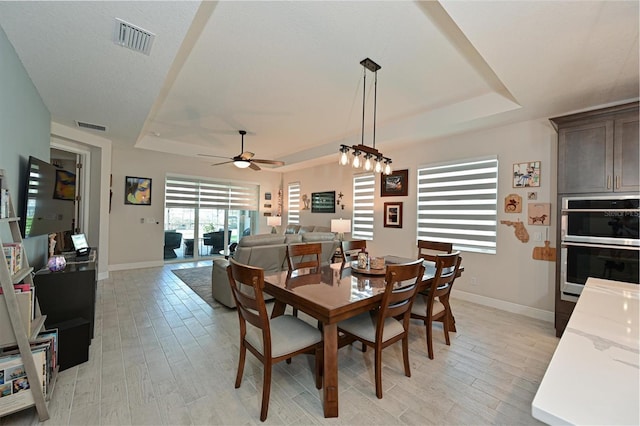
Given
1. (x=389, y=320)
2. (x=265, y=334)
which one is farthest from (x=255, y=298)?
(x=389, y=320)

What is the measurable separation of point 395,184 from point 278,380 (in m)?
3.85

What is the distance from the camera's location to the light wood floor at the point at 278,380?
1.77 metres

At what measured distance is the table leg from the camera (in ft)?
5.78

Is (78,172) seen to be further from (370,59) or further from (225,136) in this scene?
(370,59)

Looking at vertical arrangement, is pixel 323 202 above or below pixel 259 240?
above

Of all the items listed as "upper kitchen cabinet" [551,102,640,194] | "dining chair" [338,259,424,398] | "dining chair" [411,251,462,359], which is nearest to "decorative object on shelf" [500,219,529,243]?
"upper kitchen cabinet" [551,102,640,194]

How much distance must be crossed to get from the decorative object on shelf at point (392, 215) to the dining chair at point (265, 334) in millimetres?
3334

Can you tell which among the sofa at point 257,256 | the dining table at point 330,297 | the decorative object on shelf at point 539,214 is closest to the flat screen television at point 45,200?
the sofa at point 257,256

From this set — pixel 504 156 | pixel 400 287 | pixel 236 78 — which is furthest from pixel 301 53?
pixel 504 156

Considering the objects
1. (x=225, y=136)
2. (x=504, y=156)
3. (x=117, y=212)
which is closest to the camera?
(x=504, y=156)

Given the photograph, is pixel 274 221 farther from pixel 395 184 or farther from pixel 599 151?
pixel 599 151

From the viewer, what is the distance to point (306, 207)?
288 inches

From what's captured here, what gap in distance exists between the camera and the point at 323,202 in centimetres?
668

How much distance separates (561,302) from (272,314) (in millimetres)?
3101
